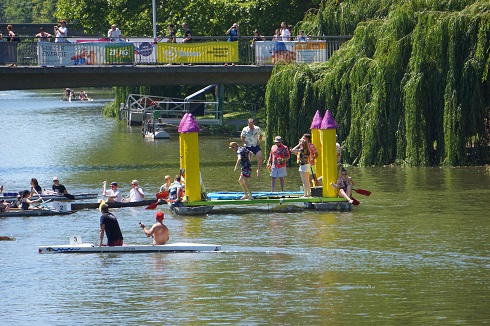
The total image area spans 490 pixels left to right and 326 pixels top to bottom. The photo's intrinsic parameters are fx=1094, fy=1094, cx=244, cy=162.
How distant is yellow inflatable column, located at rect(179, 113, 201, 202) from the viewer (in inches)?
1114

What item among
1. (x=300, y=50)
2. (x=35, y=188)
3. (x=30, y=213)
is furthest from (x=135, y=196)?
(x=300, y=50)

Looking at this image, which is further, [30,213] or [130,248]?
[30,213]

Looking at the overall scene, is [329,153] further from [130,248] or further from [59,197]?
[59,197]

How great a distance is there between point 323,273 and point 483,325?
4.50 meters

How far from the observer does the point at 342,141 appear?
1505 inches

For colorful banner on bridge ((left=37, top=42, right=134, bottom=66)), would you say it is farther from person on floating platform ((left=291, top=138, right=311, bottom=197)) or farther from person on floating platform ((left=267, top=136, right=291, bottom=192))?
person on floating platform ((left=291, top=138, right=311, bottom=197))

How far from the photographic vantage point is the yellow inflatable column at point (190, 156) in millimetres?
28297

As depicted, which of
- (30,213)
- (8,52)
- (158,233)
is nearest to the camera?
(158,233)

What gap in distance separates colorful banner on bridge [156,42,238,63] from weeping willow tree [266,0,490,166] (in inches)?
177

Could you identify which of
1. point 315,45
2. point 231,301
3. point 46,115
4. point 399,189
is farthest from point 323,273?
point 46,115

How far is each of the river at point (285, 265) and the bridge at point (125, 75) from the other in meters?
7.36

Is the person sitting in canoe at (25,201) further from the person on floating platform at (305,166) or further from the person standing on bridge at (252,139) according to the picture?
the person on floating platform at (305,166)

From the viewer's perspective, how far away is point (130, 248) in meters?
23.6

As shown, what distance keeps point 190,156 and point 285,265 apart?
7120mm
